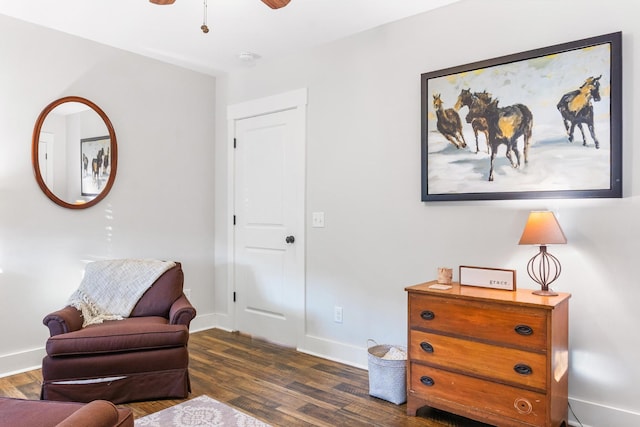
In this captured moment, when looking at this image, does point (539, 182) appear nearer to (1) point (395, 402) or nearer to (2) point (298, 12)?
(1) point (395, 402)

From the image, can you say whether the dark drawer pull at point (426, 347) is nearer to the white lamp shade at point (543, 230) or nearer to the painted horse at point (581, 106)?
the white lamp shade at point (543, 230)

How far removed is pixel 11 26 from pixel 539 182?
362 centimetres

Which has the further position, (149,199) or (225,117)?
(225,117)

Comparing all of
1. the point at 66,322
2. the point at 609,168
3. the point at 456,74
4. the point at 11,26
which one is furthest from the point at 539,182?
the point at 11,26

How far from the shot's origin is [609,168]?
2.18 metres

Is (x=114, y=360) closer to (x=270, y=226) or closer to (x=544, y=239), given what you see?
(x=270, y=226)

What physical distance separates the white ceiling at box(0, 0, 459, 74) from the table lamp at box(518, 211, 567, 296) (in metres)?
1.51

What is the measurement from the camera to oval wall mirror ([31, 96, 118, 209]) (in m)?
3.15

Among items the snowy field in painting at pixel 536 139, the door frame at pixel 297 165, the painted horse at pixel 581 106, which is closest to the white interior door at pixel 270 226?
the door frame at pixel 297 165

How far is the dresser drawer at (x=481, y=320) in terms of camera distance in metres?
2.02

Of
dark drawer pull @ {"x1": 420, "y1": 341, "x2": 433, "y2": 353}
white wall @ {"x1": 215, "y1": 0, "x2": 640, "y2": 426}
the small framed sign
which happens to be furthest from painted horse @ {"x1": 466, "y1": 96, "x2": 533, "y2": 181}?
dark drawer pull @ {"x1": 420, "y1": 341, "x2": 433, "y2": 353}

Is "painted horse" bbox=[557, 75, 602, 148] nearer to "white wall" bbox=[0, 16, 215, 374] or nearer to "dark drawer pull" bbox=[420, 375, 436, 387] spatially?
"dark drawer pull" bbox=[420, 375, 436, 387]

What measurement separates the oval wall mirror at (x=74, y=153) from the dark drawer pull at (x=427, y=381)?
9.09 ft

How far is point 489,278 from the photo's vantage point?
7.72 feet
